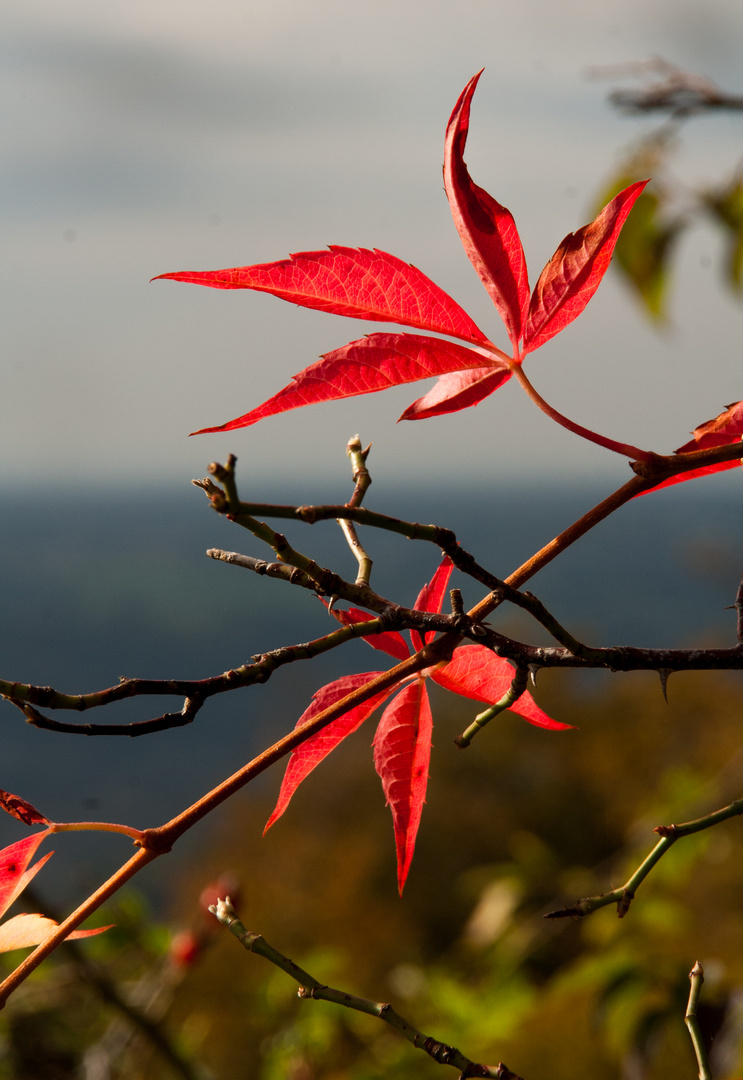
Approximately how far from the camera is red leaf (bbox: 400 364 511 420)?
30cm

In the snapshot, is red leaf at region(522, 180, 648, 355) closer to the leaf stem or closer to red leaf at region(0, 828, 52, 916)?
the leaf stem

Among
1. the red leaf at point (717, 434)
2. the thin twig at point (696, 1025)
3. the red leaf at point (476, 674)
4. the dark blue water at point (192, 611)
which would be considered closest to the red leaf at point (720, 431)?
the red leaf at point (717, 434)

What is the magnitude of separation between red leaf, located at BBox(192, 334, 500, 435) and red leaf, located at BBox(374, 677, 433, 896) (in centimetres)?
12

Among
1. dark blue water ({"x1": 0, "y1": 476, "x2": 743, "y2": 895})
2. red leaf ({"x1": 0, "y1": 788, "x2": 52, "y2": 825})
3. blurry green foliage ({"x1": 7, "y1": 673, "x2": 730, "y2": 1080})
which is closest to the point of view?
red leaf ({"x1": 0, "y1": 788, "x2": 52, "y2": 825})

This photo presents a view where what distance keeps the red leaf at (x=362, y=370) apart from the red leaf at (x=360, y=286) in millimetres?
11

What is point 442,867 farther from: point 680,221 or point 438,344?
point 438,344

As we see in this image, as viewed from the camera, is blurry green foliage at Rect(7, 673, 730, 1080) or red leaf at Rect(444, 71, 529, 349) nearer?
red leaf at Rect(444, 71, 529, 349)

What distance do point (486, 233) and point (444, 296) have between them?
27 mm

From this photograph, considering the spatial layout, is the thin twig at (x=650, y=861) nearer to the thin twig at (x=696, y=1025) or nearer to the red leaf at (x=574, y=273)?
the thin twig at (x=696, y=1025)

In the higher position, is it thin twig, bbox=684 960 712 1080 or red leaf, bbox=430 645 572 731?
red leaf, bbox=430 645 572 731

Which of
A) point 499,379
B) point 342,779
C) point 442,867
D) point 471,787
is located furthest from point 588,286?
point 342,779

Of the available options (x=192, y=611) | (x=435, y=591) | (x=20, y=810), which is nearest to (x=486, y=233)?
(x=435, y=591)

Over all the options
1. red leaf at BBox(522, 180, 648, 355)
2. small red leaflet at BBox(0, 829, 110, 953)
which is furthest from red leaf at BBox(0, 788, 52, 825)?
red leaf at BBox(522, 180, 648, 355)

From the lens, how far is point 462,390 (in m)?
0.30
